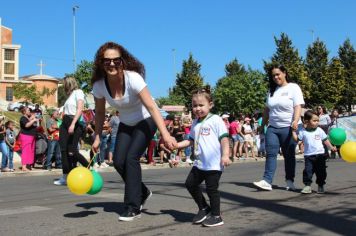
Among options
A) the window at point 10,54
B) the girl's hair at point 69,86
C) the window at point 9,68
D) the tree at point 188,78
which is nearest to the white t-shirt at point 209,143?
the girl's hair at point 69,86

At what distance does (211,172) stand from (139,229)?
3.04 ft

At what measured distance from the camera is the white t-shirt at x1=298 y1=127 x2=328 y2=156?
25.6 feet

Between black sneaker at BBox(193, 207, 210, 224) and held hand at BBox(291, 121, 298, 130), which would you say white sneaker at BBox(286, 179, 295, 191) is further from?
black sneaker at BBox(193, 207, 210, 224)

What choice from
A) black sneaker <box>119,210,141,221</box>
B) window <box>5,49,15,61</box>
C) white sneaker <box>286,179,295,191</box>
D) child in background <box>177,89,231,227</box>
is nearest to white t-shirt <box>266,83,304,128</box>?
white sneaker <box>286,179,295,191</box>

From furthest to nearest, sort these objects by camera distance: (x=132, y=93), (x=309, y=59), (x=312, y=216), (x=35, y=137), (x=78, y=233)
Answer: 1. (x=309, y=59)
2. (x=35, y=137)
3. (x=312, y=216)
4. (x=132, y=93)
5. (x=78, y=233)

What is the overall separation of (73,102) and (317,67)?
4890cm

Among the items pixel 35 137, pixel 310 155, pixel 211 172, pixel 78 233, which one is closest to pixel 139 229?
pixel 78 233

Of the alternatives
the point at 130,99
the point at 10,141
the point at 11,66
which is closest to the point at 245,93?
the point at 10,141

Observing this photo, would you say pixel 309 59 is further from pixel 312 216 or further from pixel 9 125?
pixel 312 216

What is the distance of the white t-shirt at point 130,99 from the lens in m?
5.34

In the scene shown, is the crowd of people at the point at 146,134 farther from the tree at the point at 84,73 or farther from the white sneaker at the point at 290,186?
the tree at the point at 84,73

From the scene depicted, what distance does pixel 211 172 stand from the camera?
5.21 meters

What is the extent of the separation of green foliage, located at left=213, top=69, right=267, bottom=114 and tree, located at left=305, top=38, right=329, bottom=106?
525cm

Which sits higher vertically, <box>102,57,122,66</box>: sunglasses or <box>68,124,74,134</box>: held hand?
<box>102,57,122,66</box>: sunglasses
